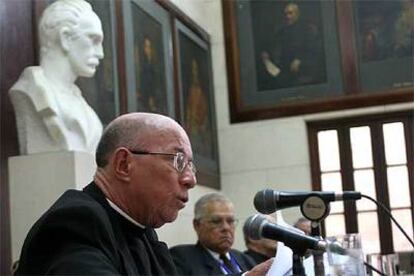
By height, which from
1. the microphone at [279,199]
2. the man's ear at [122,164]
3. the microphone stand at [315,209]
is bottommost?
the microphone stand at [315,209]

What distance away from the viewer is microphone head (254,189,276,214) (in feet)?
10.8

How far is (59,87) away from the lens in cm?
638

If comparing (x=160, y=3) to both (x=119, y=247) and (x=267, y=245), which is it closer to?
(x=267, y=245)

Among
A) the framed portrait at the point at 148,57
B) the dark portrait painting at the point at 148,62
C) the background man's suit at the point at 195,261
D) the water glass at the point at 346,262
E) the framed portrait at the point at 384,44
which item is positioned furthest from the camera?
the framed portrait at the point at 384,44

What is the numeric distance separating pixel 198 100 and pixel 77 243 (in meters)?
8.56

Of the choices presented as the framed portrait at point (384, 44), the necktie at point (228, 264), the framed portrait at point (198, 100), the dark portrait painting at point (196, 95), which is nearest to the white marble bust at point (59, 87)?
the necktie at point (228, 264)

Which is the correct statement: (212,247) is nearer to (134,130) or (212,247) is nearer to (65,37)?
(65,37)

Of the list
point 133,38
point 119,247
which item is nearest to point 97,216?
point 119,247

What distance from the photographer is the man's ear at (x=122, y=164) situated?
10.7 feet

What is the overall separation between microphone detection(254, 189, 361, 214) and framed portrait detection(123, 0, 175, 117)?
5.55m

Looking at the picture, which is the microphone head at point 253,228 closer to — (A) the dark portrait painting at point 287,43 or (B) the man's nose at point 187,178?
(B) the man's nose at point 187,178

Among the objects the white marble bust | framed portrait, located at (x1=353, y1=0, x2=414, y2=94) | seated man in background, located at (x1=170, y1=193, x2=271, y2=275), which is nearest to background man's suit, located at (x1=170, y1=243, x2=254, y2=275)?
seated man in background, located at (x1=170, y1=193, x2=271, y2=275)

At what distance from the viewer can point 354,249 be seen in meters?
2.97

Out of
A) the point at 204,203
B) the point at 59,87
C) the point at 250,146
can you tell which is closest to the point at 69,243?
the point at 59,87
